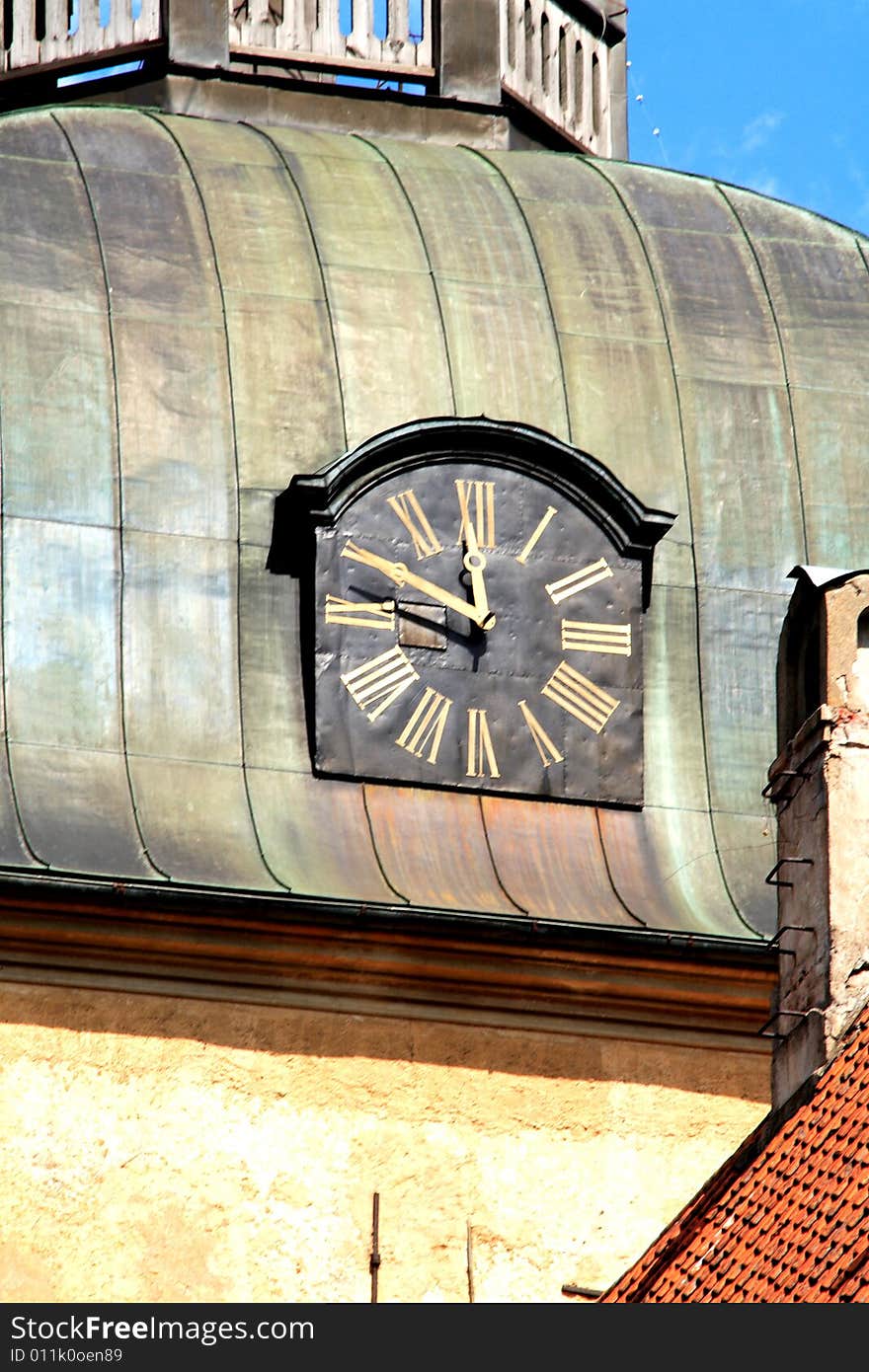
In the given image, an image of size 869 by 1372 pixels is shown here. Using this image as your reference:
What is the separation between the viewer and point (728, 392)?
28.5 meters

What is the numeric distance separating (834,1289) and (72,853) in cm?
719

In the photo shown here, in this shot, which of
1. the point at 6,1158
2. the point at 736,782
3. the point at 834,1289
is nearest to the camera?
the point at 834,1289

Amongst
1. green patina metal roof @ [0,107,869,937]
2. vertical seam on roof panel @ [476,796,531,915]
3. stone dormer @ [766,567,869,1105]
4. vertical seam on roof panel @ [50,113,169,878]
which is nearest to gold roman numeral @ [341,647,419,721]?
green patina metal roof @ [0,107,869,937]

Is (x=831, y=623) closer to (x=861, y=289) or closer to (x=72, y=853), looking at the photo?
(x=72, y=853)

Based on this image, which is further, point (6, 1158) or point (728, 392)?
point (728, 392)

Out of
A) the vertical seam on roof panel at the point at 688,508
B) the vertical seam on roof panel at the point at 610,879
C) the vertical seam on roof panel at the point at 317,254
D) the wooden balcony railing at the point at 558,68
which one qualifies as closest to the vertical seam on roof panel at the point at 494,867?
the vertical seam on roof panel at the point at 610,879

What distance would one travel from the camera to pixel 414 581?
89.2ft

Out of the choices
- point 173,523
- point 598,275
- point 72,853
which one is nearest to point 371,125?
point 598,275

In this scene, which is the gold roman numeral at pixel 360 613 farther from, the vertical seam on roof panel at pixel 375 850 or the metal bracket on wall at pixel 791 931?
the metal bracket on wall at pixel 791 931

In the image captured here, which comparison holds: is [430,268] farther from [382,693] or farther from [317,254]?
[382,693]

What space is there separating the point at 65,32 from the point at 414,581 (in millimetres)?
4892

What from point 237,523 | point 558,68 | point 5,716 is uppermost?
point 558,68

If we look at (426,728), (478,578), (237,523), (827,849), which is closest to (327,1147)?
Result: (426,728)

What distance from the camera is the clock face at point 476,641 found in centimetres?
2695
